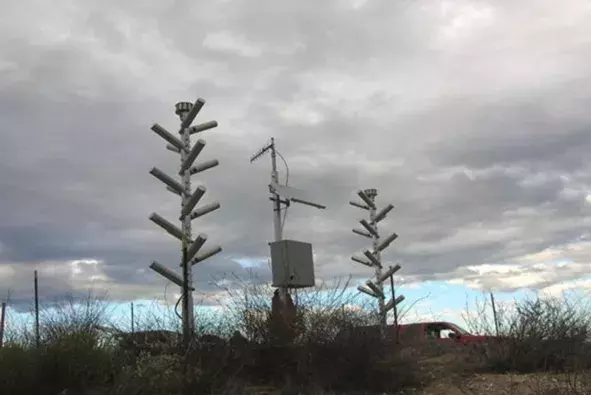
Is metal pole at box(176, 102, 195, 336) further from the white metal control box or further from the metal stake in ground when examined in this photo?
the white metal control box

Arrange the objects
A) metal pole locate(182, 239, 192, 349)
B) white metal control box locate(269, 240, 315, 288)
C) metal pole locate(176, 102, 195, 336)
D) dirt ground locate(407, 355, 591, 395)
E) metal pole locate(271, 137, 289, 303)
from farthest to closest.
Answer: metal pole locate(271, 137, 289, 303), white metal control box locate(269, 240, 315, 288), metal pole locate(176, 102, 195, 336), metal pole locate(182, 239, 192, 349), dirt ground locate(407, 355, 591, 395)

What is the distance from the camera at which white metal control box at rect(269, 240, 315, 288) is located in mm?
14805

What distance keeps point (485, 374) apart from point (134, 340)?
21.4 ft

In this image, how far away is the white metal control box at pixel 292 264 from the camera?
1480 cm

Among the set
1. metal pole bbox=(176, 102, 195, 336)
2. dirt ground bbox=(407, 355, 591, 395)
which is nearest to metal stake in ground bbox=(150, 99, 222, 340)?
metal pole bbox=(176, 102, 195, 336)

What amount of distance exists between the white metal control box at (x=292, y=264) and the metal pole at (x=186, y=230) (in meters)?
2.12

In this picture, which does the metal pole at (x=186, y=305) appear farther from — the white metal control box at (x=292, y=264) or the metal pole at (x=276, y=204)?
the metal pole at (x=276, y=204)

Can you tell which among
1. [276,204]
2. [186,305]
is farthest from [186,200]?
[276,204]

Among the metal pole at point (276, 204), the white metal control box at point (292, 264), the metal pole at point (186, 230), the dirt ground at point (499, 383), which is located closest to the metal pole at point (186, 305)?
the metal pole at point (186, 230)

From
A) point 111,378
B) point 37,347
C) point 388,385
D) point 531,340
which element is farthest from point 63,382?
point 531,340

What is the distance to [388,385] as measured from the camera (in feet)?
35.9

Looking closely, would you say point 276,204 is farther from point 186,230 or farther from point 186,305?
point 186,305

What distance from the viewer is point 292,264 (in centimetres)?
1526

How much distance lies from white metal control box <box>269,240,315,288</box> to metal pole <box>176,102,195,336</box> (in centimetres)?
212
